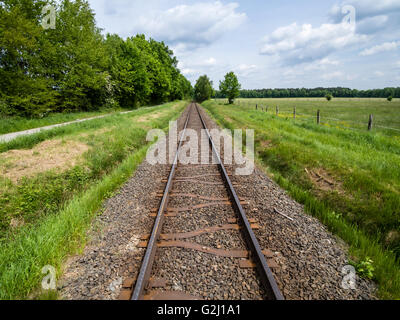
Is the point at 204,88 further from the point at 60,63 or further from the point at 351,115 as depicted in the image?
the point at 60,63

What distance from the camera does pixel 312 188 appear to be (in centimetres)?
524

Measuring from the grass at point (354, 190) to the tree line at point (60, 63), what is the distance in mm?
17817

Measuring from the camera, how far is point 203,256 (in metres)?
2.95

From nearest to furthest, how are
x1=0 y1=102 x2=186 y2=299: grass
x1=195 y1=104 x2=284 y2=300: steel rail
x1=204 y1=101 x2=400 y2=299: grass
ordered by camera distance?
x1=195 y1=104 x2=284 y2=300: steel rail < x1=0 y1=102 x2=186 y2=299: grass < x1=204 y1=101 x2=400 y2=299: grass

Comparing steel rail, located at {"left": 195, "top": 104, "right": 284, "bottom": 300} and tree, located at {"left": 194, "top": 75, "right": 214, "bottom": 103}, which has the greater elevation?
tree, located at {"left": 194, "top": 75, "right": 214, "bottom": 103}

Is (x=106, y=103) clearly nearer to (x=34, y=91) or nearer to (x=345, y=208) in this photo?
(x=34, y=91)

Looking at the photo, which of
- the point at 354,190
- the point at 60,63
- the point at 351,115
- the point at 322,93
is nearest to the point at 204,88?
the point at 351,115

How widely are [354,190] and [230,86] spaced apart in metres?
52.7

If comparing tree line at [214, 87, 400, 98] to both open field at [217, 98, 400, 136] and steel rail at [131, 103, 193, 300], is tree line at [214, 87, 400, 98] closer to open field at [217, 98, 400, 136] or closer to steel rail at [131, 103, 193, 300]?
open field at [217, 98, 400, 136]

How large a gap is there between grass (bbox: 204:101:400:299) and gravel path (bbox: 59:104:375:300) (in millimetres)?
309

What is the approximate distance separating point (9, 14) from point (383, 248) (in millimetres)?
21964

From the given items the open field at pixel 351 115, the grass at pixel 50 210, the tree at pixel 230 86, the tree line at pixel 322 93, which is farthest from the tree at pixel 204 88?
the grass at pixel 50 210

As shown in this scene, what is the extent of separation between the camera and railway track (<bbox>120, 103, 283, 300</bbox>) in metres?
2.39

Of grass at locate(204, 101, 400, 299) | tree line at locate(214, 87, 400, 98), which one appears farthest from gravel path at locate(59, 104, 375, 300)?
tree line at locate(214, 87, 400, 98)
